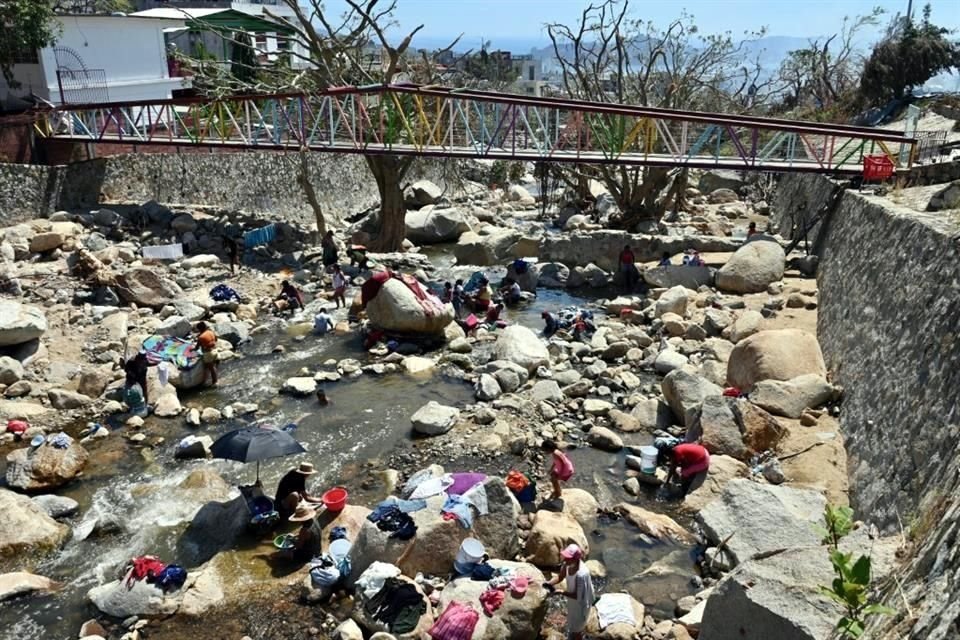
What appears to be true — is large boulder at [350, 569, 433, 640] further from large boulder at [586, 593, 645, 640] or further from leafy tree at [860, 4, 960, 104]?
leafy tree at [860, 4, 960, 104]

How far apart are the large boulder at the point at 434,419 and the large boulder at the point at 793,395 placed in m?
5.35

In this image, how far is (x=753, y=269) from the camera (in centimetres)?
1942

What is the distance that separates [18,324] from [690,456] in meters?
13.3

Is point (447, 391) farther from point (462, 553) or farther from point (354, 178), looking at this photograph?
point (354, 178)

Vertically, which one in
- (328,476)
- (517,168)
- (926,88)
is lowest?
(328,476)

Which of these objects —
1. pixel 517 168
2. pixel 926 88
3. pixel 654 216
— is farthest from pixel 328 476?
pixel 926 88

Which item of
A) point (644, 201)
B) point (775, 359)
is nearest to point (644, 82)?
point (644, 201)

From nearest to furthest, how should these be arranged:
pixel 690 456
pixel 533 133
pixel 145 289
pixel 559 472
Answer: pixel 559 472, pixel 690 456, pixel 145 289, pixel 533 133

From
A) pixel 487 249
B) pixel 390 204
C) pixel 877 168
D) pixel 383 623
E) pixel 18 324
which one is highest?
pixel 877 168

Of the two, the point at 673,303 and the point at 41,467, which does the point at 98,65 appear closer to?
the point at 41,467

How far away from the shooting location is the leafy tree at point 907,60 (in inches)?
1325

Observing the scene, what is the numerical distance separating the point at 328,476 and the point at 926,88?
39.1 m

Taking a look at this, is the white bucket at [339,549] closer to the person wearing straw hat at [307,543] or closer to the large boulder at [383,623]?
the person wearing straw hat at [307,543]

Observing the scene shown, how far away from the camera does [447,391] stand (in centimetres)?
1484
